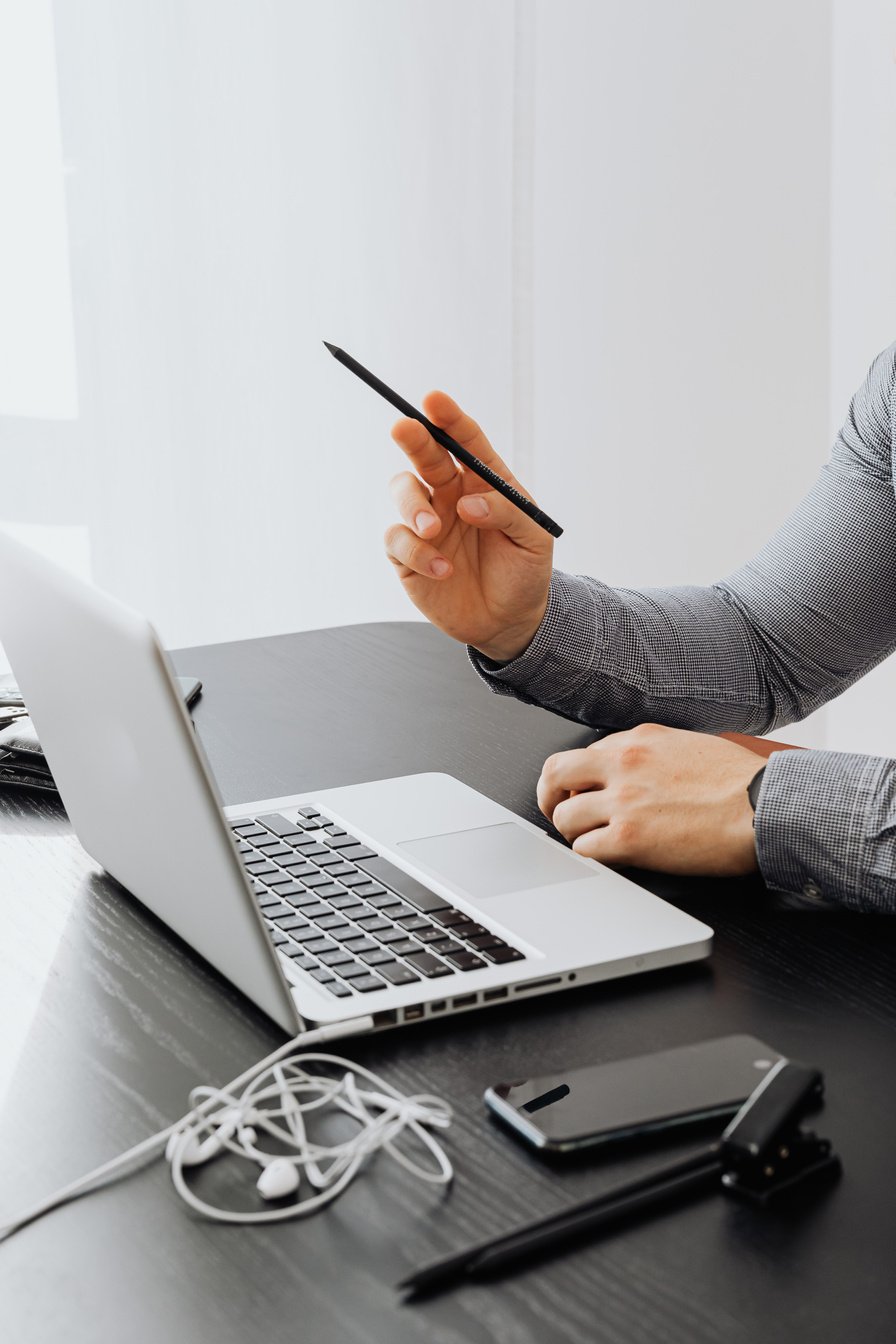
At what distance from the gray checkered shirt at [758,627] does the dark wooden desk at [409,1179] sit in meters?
0.18

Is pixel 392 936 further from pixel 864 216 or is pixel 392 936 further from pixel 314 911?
pixel 864 216

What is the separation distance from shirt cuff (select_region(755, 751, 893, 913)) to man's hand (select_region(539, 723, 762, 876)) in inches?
0.7

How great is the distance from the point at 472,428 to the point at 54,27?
Result: 217cm

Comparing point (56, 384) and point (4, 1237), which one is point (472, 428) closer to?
point (4, 1237)

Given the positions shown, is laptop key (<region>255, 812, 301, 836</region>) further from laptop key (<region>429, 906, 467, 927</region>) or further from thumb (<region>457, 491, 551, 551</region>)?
thumb (<region>457, 491, 551, 551</region>)

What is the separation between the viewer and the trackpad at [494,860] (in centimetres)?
83

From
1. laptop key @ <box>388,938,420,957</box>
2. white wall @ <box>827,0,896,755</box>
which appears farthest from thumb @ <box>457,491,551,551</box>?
white wall @ <box>827,0,896,755</box>

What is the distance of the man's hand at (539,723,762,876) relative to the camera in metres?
0.87

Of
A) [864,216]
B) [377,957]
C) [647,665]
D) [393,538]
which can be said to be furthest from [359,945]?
[864,216]

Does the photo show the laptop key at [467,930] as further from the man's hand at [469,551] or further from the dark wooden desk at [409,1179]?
the man's hand at [469,551]

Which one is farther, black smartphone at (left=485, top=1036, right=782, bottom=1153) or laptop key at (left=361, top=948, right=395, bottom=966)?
laptop key at (left=361, top=948, right=395, bottom=966)

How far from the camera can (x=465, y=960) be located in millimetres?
719

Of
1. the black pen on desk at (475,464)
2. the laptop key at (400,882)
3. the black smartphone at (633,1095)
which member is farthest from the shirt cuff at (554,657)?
the black smartphone at (633,1095)

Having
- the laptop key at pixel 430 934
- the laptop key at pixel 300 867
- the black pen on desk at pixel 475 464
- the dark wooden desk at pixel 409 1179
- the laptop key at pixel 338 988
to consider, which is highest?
the black pen on desk at pixel 475 464
